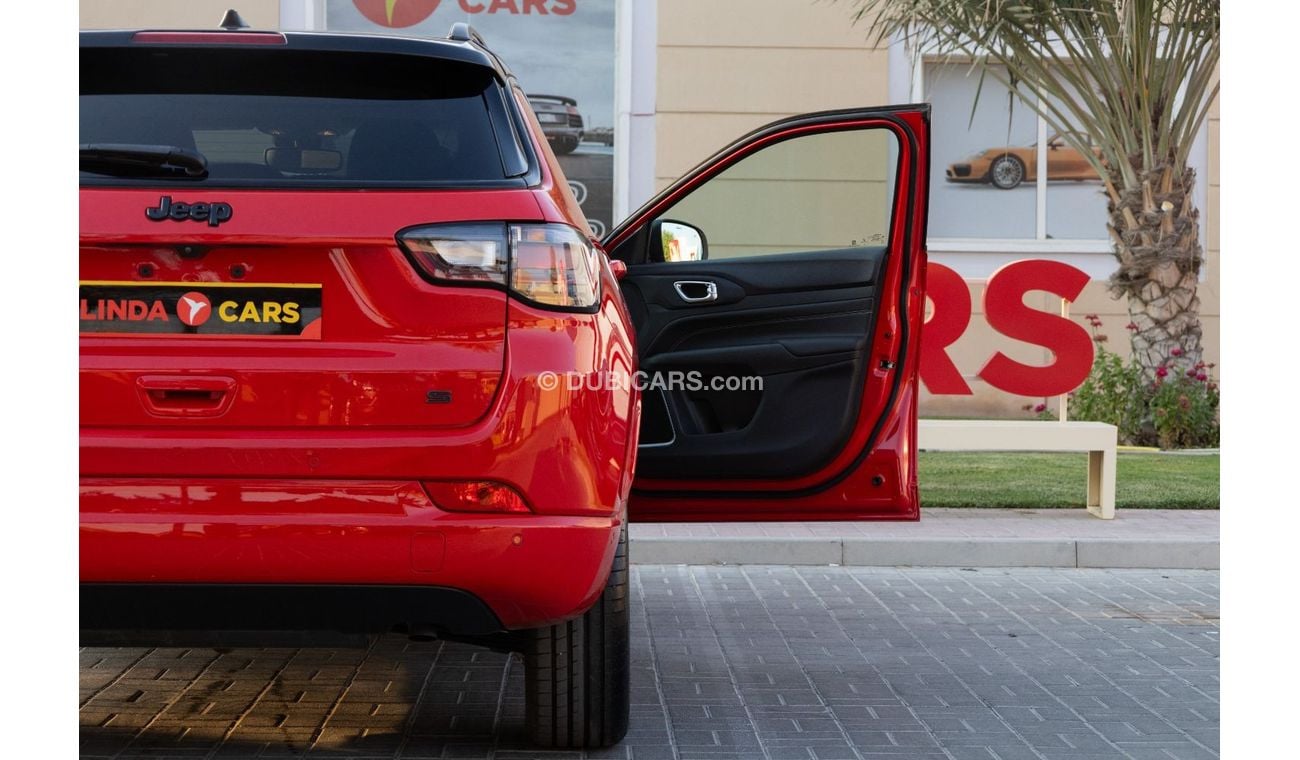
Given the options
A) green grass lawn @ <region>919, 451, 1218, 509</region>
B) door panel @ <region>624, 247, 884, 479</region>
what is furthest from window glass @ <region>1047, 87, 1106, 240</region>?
door panel @ <region>624, 247, 884, 479</region>

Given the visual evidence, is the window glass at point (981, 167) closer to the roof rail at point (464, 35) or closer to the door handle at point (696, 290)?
the door handle at point (696, 290)

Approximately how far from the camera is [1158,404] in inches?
504

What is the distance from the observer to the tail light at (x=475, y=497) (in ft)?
11.1

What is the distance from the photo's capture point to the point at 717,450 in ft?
17.5

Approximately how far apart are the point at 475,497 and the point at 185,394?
689 mm

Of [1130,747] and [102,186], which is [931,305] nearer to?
[1130,747]

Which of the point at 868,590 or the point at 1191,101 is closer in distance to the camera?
the point at 868,590

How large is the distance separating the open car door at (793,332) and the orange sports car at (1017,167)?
35.6ft

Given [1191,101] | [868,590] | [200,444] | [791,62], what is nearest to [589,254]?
[200,444]

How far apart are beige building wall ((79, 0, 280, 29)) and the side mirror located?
1104cm

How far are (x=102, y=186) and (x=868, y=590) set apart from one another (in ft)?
14.9

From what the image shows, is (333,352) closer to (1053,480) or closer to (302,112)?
(302,112)

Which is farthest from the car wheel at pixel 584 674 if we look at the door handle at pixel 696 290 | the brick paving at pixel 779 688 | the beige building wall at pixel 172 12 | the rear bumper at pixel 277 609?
the beige building wall at pixel 172 12

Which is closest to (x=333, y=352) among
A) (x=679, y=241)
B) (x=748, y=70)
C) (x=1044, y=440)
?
(x=679, y=241)
